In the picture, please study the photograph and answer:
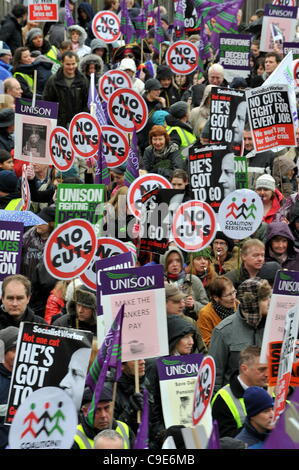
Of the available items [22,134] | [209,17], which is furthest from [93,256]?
[209,17]

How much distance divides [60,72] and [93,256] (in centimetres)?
645

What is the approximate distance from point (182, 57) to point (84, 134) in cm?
487

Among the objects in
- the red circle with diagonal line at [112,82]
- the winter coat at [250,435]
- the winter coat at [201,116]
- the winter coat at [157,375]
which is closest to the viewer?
the winter coat at [250,435]

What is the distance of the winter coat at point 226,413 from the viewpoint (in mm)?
8219

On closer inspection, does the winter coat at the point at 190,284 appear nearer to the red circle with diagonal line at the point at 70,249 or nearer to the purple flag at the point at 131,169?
the red circle with diagonal line at the point at 70,249

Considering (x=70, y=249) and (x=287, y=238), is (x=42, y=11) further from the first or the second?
(x=70, y=249)

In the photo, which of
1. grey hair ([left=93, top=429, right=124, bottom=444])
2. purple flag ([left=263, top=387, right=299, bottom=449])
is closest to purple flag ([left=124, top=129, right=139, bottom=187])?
grey hair ([left=93, top=429, right=124, bottom=444])

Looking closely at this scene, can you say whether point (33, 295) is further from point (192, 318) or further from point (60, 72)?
point (60, 72)

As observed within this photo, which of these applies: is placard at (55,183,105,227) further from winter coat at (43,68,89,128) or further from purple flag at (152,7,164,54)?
purple flag at (152,7,164,54)

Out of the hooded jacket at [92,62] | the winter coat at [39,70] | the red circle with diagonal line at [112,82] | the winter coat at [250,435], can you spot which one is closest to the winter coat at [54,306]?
the winter coat at [250,435]

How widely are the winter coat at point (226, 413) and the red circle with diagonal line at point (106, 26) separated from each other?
12292mm

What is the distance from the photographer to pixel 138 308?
8.73m

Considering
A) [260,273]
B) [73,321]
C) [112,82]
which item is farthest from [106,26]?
[73,321]

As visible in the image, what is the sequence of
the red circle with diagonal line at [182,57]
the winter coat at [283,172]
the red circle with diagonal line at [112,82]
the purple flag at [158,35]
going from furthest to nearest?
the purple flag at [158,35], the red circle with diagonal line at [182,57], the red circle with diagonal line at [112,82], the winter coat at [283,172]
